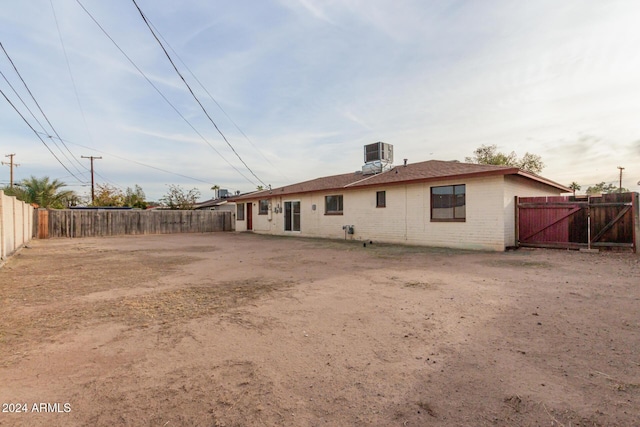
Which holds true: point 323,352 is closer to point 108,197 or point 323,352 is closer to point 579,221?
point 579,221

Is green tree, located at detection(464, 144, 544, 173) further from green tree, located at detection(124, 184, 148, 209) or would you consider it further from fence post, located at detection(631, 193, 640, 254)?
green tree, located at detection(124, 184, 148, 209)

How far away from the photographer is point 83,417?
6.21 ft

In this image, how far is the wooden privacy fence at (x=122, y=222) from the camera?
704 inches

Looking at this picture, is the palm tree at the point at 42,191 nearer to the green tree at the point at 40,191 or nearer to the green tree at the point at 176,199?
the green tree at the point at 40,191

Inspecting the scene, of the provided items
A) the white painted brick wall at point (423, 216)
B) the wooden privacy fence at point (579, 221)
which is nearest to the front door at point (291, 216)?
the white painted brick wall at point (423, 216)

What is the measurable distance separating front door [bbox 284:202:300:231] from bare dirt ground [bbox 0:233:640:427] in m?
12.6

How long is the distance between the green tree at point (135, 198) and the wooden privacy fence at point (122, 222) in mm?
12065

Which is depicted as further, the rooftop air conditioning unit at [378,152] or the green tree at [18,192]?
the green tree at [18,192]

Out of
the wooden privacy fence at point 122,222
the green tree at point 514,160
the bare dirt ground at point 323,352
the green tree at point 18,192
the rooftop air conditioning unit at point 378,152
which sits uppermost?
the green tree at point 514,160

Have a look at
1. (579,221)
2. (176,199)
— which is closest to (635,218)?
(579,221)

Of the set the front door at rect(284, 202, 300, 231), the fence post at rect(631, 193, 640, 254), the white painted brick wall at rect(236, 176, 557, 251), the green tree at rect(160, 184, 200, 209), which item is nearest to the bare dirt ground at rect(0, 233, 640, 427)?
the fence post at rect(631, 193, 640, 254)

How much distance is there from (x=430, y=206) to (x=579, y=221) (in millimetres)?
4605

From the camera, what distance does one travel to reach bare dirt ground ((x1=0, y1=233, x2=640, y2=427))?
1.96 m

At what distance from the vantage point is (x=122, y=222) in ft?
66.0
